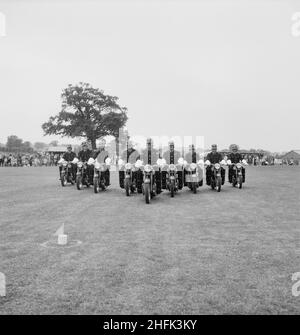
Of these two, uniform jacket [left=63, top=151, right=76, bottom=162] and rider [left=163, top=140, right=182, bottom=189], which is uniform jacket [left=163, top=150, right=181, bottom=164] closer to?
rider [left=163, top=140, right=182, bottom=189]

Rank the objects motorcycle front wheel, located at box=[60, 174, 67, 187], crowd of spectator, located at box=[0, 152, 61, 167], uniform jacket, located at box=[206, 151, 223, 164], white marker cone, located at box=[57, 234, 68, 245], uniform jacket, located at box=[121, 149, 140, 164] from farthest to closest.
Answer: crowd of spectator, located at box=[0, 152, 61, 167], motorcycle front wheel, located at box=[60, 174, 67, 187], uniform jacket, located at box=[206, 151, 223, 164], uniform jacket, located at box=[121, 149, 140, 164], white marker cone, located at box=[57, 234, 68, 245]

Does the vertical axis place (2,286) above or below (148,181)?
below

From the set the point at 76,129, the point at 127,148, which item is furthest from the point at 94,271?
the point at 76,129

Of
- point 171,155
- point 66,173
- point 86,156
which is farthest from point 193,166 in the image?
point 66,173

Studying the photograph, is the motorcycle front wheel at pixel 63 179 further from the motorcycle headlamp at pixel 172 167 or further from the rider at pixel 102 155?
the motorcycle headlamp at pixel 172 167

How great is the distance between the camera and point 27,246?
7375 millimetres

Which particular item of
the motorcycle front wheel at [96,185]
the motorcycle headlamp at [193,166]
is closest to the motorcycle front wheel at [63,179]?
the motorcycle front wheel at [96,185]

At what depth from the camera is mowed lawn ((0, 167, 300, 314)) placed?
4.64 metres

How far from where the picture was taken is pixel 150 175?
14398 millimetres

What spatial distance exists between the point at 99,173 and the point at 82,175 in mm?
1529

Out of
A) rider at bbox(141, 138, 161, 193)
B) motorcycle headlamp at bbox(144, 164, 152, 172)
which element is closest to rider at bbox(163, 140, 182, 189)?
rider at bbox(141, 138, 161, 193)

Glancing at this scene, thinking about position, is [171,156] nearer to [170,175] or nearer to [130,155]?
[170,175]

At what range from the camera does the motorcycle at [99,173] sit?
17500mm
